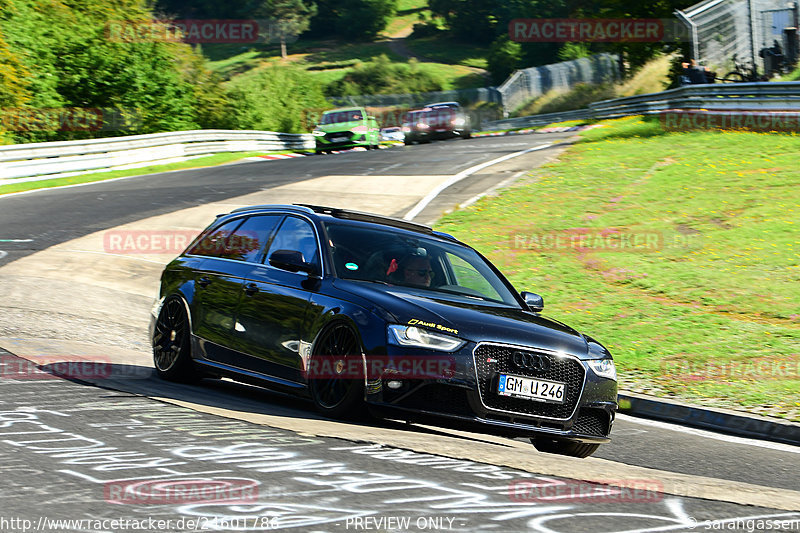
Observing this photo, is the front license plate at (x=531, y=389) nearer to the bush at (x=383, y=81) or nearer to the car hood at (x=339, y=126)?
the car hood at (x=339, y=126)

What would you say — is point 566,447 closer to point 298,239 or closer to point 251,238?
point 298,239

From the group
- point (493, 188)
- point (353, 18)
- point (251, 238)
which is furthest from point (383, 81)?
point (251, 238)

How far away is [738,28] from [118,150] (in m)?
21.2

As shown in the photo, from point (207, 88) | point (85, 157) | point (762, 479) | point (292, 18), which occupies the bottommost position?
point (762, 479)

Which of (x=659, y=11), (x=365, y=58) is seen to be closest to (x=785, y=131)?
(x=659, y=11)

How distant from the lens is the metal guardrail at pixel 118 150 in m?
28.4

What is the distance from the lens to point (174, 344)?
8.87 metres

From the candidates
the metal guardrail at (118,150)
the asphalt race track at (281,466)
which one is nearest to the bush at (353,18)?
the metal guardrail at (118,150)

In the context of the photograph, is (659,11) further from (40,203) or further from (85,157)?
(40,203)

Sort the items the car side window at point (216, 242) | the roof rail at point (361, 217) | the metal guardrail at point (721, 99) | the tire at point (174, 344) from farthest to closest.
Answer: the metal guardrail at point (721, 99) < the car side window at point (216, 242) < the tire at point (174, 344) < the roof rail at point (361, 217)

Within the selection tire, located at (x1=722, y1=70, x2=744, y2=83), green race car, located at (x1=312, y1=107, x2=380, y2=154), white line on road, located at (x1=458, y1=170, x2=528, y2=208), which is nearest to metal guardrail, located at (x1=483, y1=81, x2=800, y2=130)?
tire, located at (x1=722, y1=70, x2=744, y2=83)

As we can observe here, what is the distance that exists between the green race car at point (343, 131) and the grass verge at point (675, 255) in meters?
15.4

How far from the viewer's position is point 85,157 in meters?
31.4

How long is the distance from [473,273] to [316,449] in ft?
9.80
